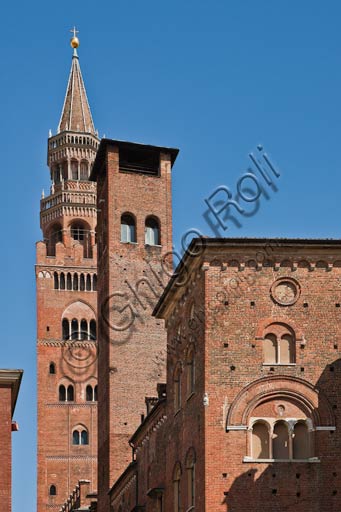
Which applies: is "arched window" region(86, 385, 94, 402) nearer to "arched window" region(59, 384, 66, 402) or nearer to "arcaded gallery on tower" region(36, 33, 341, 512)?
"arched window" region(59, 384, 66, 402)

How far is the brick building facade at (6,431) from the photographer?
3722cm

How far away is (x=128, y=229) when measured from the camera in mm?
53938

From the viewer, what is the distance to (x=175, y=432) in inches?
1430

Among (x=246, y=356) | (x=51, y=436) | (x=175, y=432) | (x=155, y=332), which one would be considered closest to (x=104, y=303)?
(x=155, y=332)

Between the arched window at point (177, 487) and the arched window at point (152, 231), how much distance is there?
19.7 meters

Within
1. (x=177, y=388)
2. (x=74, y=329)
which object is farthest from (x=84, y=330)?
(x=177, y=388)

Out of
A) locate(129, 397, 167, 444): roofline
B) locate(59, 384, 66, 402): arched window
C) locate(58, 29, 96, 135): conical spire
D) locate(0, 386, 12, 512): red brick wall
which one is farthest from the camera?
locate(58, 29, 96, 135): conical spire

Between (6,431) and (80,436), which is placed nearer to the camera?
(6,431)

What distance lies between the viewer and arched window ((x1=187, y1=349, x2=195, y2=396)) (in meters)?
34.4

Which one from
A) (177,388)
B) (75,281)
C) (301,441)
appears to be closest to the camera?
(301,441)

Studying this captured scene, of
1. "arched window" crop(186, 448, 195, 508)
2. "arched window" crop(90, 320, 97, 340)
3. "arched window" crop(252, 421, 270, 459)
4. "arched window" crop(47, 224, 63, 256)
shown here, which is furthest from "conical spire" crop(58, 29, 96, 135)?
"arched window" crop(252, 421, 270, 459)

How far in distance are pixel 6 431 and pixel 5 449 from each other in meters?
0.60

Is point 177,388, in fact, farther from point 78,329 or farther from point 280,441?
point 78,329

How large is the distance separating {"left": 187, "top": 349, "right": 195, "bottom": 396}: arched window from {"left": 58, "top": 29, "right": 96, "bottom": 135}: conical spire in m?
65.6
